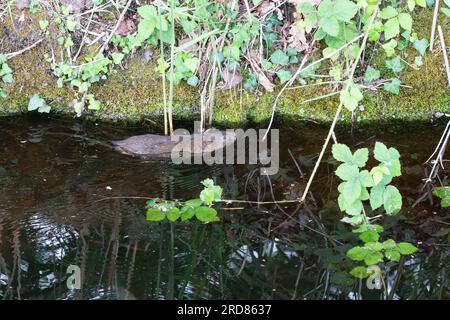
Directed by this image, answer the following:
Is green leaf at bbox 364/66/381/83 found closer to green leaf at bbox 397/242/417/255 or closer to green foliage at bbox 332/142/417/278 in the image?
green foliage at bbox 332/142/417/278

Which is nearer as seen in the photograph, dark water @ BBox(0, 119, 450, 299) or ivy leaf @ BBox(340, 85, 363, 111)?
dark water @ BBox(0, 119, 450, 299)

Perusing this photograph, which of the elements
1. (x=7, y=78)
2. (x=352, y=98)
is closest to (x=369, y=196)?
(x=352, y=98)

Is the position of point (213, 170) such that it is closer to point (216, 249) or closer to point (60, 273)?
point (216, 249)

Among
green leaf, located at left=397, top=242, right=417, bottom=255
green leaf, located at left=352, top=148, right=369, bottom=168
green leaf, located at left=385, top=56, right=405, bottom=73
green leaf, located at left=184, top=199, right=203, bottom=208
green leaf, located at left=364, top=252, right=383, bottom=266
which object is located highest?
green leaf, located at left=385, top=56, right=405, bottom=73

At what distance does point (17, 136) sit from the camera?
15.1 ft

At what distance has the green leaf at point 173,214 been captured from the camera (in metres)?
3.63

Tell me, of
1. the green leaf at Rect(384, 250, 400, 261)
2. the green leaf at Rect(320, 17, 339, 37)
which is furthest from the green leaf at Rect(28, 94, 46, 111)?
Answer: the green leaf at Rect(384, 250, 400, 261)

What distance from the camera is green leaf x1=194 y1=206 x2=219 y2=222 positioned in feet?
12.0

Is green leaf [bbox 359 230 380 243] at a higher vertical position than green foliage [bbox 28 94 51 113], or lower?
lower

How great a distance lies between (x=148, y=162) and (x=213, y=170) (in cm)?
47

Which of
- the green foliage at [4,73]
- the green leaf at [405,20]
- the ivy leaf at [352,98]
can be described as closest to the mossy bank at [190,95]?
the green foliage at [4,73]

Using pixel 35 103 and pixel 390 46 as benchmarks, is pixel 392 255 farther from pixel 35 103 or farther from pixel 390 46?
pixel 35 103

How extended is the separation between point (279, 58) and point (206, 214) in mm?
1633

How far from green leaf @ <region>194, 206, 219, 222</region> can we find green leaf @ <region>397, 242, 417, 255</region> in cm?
106
